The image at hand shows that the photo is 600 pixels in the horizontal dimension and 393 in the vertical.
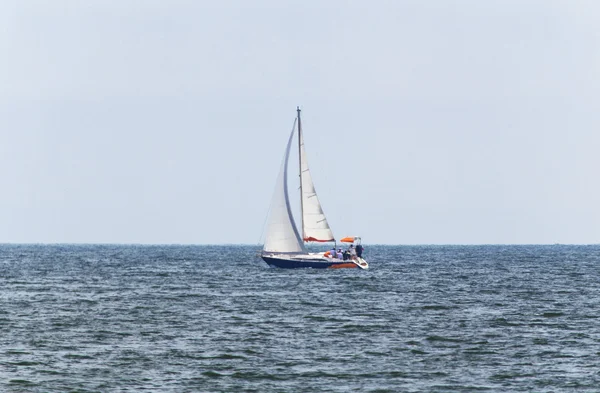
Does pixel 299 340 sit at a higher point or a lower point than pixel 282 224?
lower

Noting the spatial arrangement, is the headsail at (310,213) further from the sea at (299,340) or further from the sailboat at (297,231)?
the sea at (299,340)

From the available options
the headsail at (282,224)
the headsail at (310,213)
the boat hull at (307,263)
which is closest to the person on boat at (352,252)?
the boat hull at (307,263)

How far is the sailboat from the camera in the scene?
286 ft

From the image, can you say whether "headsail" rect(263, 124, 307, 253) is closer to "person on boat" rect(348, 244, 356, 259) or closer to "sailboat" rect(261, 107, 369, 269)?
"sailboat" rect(261, 107, 369, 269)

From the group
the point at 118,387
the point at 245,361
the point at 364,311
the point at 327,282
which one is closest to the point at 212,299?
the point at 364,311

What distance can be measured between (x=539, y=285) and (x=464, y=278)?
1167 centimetres

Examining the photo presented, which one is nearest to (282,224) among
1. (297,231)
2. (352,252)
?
(297,231)

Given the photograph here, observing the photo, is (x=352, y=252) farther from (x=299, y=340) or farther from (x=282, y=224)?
(x=299, y=340)

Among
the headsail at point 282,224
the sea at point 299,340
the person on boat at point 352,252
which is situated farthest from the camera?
the person on boat at point 352,252

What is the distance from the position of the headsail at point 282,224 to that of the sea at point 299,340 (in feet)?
64.0

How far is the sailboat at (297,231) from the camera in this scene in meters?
87.3

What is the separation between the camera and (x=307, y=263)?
88.1m

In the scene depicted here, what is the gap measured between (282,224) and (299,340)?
4841cm

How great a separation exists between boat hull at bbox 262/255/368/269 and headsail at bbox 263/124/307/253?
0.90 metres
